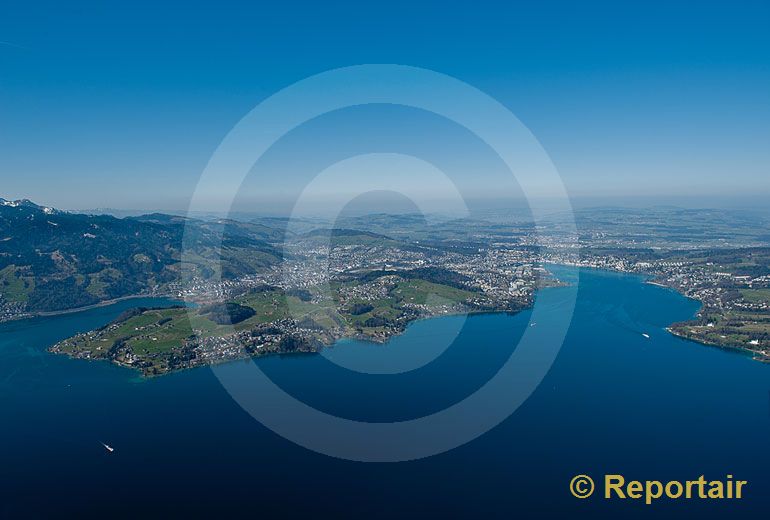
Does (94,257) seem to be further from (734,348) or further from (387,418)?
(734,348)

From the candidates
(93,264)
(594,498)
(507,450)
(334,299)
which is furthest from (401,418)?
(93,264)

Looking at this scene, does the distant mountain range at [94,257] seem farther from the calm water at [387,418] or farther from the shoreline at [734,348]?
the shoreline at [734,348]

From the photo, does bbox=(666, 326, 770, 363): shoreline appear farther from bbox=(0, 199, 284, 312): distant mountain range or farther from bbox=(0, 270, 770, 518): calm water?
bbox=(0, 199, 284, 312): distant mountain range

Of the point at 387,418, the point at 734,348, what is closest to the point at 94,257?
the point at 387,418

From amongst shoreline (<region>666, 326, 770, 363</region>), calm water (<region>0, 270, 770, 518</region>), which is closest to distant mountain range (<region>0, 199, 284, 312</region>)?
calm water (<region>0, 270, 770, 518</region>)

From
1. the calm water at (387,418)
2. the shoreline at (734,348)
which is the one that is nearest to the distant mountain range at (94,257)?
the calm water at (387,418)
